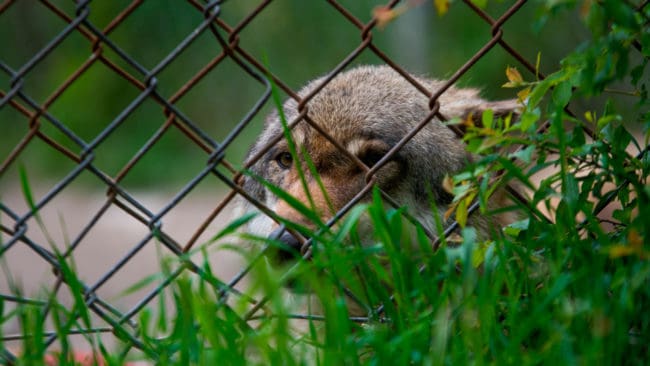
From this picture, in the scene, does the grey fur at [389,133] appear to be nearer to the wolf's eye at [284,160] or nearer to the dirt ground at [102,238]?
the wolf's eye at [284,160]

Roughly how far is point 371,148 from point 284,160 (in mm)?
435

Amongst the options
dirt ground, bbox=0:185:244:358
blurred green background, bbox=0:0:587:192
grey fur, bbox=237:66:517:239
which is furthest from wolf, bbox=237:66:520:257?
blurred green background, bbox=0:0:587:192

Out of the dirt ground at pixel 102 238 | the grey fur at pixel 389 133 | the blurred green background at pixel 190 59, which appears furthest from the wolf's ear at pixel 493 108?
the blurred green background at pixel 190 59

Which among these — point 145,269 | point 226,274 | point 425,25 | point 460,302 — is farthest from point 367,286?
point 425,25

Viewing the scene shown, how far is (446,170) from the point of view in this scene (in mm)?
3809

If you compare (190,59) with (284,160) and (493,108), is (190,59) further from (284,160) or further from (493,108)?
(493,108)

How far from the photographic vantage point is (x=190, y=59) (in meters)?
9.93

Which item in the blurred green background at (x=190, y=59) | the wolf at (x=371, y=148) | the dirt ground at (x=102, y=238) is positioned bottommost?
the wolf at (x=371, y=148)

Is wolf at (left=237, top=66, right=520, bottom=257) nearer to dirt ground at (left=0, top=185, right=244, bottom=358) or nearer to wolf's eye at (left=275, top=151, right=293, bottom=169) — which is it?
wolf's eye at (left=275, top=151, right=293, bottom=169)

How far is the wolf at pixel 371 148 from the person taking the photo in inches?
146

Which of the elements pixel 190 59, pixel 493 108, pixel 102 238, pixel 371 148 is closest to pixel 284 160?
pixel 371 148

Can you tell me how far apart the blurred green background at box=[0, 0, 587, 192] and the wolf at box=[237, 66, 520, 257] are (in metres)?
4.77

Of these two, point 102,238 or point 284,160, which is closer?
point 284,160

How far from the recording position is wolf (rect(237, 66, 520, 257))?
371cm
